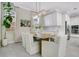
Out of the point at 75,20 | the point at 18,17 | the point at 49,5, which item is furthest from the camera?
the point at 75,20

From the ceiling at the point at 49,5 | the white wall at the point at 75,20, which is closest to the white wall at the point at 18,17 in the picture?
the ceiling at the point at 49,5

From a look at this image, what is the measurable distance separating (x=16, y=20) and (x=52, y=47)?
4.18 meters

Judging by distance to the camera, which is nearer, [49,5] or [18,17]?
[49,5]

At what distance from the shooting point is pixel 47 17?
23.7 ft

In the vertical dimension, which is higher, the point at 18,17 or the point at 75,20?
the point at 75,20

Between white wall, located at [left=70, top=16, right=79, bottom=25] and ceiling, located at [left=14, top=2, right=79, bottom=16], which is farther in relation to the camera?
white wall, located at [left=70, top=16, right=79, bottom=25]

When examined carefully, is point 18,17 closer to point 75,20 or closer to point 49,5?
point 49,5

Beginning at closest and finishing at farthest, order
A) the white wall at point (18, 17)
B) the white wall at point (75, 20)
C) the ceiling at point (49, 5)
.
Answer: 1. the ceiling at point (49, 5)
2. the white wall at point (18, 17)
3. the white wall at point (75, 20)

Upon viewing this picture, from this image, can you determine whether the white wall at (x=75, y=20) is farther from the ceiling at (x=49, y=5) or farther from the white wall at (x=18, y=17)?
the white wall at (x=18, y=17)

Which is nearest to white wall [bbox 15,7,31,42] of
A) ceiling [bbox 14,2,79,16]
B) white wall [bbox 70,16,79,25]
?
ceiling [bbox 14,2,79,16]

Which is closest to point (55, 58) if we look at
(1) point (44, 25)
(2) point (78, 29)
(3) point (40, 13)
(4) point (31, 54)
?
(4) point (31, 54)

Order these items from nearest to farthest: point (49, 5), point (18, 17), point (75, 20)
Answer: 1. point (49, 5)
2. point (18, 17)
3. point (75, 20)

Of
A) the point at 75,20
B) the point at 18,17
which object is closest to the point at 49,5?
the point at 18,17

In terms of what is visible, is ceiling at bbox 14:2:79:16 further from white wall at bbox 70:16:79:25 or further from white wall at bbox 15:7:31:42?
white wall at bbox 70:16:79:25
